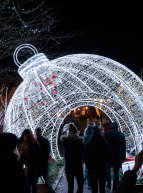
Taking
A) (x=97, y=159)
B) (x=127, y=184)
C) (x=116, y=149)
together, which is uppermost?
(x=116, y=149)

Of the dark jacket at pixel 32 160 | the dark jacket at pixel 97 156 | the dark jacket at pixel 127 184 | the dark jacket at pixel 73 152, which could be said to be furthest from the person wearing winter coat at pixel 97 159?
the dark jacket at pixel 127 184

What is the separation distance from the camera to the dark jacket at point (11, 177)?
187 cm

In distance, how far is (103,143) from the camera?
3.96 m

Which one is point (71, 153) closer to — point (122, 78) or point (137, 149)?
point (137, 149)

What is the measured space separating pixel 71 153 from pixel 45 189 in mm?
1631

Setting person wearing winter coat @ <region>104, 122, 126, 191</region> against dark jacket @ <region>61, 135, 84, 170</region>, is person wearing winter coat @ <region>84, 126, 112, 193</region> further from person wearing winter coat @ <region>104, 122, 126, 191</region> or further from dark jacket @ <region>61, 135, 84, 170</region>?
person wearing winter coat @ <region>104, 122, 126, 191</region>

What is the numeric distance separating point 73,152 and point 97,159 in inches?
21.4

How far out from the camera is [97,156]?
3900 millimetres

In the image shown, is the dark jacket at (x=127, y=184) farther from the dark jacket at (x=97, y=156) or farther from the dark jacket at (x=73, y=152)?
the dark jacket at (x=73, y=152)

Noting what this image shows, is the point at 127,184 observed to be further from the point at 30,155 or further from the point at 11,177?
the point at 30,155

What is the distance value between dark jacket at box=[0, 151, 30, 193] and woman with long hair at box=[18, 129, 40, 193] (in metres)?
2.33

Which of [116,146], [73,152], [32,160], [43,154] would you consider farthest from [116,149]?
[32,160]

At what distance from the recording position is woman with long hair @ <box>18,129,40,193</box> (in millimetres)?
4199

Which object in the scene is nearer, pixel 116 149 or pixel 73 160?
pixel 73 160
